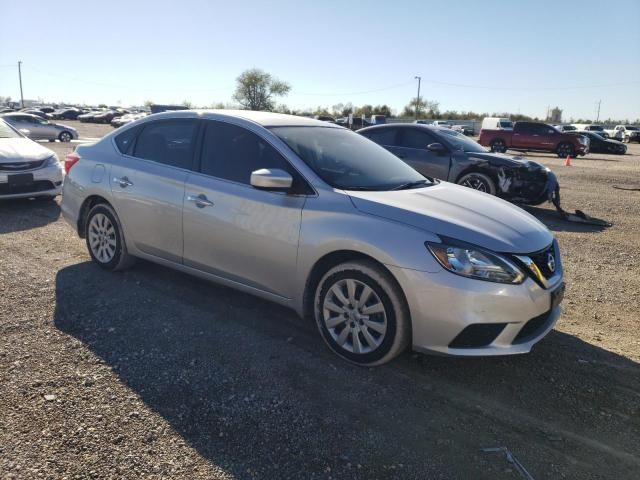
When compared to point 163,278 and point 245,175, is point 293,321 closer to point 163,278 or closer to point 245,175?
point 245,175

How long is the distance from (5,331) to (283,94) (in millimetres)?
81602

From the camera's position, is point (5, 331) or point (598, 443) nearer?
point (598, 443)

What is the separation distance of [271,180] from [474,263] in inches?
57.4

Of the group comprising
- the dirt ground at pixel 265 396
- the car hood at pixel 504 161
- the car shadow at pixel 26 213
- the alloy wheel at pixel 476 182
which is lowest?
the dirt ground at pixel 265 396

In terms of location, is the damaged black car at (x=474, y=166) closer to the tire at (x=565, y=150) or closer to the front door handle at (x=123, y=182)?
the front door handle at (x=123, y=182)

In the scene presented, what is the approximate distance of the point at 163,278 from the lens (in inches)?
190

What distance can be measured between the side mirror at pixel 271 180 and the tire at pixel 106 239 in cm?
198

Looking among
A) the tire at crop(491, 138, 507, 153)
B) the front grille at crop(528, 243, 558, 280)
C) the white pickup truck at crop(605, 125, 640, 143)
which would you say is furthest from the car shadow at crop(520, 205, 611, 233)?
the white pickup truck at crop(605, 125, 640, 143)

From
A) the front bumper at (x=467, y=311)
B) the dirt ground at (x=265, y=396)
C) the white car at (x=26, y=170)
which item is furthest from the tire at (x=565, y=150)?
the front bumper at (x=467, y=311)

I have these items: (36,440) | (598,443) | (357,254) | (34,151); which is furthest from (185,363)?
(34,151)

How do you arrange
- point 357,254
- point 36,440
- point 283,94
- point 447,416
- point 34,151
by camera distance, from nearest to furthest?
point 36,440, point 447,416, point 357,254, point 34,151, point 283,94

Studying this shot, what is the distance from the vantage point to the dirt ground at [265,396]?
2412mm

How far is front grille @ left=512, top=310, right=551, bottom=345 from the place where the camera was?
307 centimetres

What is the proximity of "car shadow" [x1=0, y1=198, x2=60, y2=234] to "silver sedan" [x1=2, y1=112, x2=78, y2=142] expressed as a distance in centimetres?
1886
